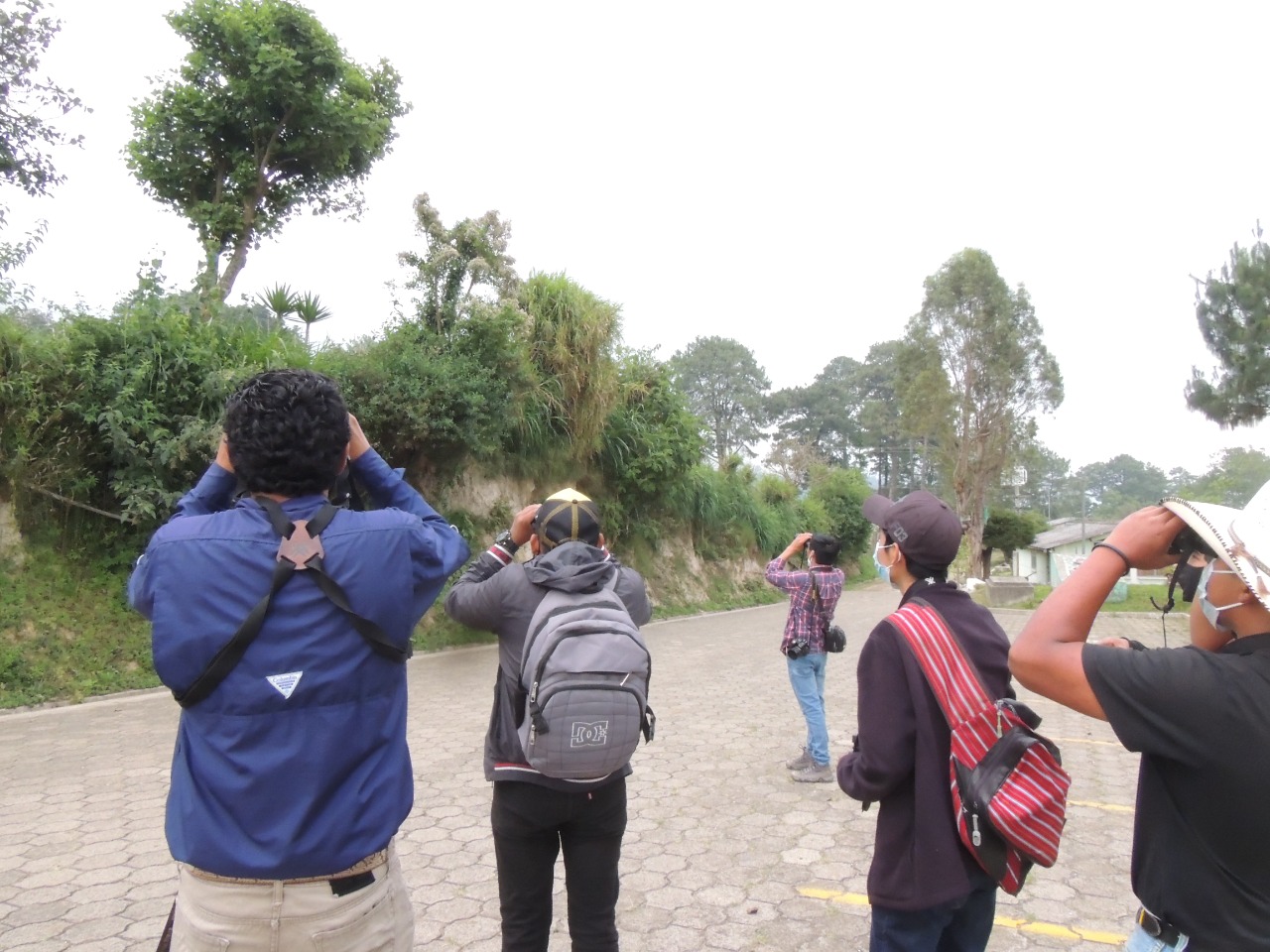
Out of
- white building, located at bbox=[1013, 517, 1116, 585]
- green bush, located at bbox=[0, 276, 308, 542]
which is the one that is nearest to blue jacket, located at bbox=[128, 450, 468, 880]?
green bush, located at bbox=[0, 276, 308, 542]

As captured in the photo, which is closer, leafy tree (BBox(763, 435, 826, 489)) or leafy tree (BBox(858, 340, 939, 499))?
leafy tree (BBox(763, 435, 826, 489))

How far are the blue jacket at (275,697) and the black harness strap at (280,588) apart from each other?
2 cm

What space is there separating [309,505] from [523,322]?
11.9 meters

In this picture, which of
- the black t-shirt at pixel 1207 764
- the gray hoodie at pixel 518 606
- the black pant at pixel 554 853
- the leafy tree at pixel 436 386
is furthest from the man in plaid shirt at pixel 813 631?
the leafy tree at pixel 436 386

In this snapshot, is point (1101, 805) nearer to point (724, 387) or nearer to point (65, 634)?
point (65, 634)

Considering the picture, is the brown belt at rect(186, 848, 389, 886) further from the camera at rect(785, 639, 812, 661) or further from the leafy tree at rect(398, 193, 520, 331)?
the leafy tree at rect(398, 193, 520, 331)

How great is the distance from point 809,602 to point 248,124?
12147mm

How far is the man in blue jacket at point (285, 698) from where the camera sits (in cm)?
179

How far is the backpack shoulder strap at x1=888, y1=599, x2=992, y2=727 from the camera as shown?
2354 mm

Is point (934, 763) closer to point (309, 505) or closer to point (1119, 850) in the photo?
point (309, 505)

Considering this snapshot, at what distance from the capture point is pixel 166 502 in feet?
31.3

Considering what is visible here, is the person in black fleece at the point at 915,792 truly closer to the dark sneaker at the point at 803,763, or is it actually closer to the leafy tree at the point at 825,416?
the dark sneaker at the point at 803,763

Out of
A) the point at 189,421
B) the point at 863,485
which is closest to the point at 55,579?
the point at 189,421

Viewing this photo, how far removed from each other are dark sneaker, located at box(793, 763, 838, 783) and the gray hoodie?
141 inches
